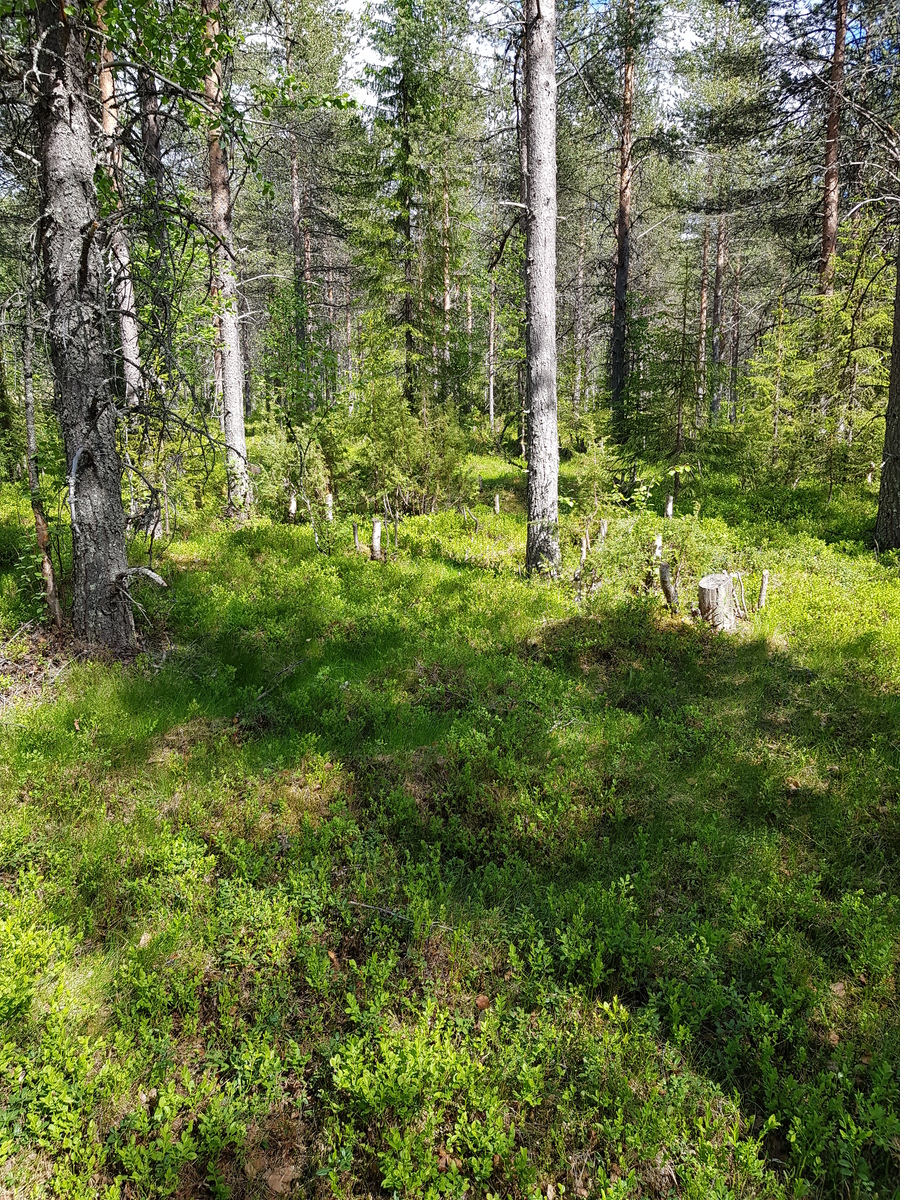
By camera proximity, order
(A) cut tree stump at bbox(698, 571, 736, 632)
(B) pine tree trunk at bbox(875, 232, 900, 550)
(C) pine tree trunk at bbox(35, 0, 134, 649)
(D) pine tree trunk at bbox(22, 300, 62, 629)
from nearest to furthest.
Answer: (C) pine tree trunk at bbox(35, 0, 134, 649) → (D) pine tree trunk at bbox(22, 300, 62, 629) → (A) cut tree stump at bbox(698, 571, 736, 632) → (B) pine tree trunk at bbox(875, 232, 900, 550)

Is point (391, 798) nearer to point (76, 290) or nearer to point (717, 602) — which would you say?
point (717, 602)

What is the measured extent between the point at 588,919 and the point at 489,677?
271 centimetres

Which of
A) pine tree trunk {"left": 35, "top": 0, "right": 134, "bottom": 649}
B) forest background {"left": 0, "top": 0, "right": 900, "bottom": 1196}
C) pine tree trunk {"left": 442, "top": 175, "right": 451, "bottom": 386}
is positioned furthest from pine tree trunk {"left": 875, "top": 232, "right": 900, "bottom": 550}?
pine tree trunk {"left": 35, "top": 0, "right": 134, "bottom": 649}

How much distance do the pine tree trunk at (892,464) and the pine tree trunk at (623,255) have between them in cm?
639

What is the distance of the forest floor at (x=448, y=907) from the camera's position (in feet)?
8.71

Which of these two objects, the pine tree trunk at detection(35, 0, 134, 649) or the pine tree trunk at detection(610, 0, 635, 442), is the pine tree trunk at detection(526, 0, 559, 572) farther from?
the pine tree trunk at detection(610, 0, 635, 442)

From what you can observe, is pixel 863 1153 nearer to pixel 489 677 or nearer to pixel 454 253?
pixel 489 677

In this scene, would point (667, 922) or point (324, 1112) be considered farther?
point (667, 922)

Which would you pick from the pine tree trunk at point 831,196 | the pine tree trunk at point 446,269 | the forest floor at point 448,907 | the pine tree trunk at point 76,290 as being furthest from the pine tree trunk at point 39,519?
the pine tree trunk at point 831,196

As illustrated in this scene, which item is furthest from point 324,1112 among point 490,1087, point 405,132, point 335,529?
point 405,132

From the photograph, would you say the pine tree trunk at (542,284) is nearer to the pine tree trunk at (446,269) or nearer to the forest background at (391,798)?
the forest background at (391,798)

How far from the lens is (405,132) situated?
562 inches

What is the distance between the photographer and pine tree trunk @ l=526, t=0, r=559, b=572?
7930 mm

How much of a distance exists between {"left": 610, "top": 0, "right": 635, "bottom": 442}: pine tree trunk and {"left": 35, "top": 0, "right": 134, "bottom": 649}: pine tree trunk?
40.9ft
